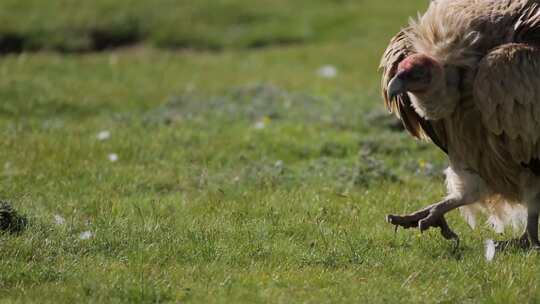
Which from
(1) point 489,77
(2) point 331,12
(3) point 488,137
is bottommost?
(2) point 331,12

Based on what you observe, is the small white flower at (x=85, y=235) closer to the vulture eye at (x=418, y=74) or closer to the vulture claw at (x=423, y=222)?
the vulture claw at (x=423, y=222)

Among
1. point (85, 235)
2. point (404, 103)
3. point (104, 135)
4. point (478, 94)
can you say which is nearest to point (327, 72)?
point (104, 135)

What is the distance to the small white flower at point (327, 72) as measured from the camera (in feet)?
45.6

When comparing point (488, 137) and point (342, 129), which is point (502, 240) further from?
point (342, 129)

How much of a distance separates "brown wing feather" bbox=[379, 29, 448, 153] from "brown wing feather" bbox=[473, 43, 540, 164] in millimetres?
618

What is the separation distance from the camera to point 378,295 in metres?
5.65

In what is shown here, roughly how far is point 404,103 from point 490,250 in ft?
4.23

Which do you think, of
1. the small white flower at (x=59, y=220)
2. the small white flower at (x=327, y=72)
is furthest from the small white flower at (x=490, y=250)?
the small white flower at (x=327, y=72)

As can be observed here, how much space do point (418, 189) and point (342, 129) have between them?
2239mm

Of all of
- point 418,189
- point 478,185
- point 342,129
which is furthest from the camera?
point 342,129

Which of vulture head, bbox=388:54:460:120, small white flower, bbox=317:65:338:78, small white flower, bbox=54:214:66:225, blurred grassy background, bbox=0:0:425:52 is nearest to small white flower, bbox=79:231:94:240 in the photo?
small white flower, bbox=54:214:66:225

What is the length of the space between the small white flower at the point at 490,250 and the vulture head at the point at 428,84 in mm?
882

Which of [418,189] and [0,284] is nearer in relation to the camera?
[0,284]

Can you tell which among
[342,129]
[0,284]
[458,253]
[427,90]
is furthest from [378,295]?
[342,129]
